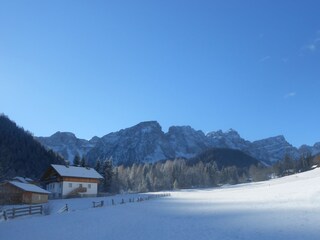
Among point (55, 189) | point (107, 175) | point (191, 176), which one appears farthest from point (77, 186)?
point (191, 176)

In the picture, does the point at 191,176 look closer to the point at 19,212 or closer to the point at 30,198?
the point at 30,198

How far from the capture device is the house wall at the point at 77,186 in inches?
3327

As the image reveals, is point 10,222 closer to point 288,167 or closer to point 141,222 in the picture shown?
point 141,222

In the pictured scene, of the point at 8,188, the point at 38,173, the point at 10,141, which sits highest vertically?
the point at 10,141

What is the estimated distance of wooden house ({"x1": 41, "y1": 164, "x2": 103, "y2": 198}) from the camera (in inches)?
3337

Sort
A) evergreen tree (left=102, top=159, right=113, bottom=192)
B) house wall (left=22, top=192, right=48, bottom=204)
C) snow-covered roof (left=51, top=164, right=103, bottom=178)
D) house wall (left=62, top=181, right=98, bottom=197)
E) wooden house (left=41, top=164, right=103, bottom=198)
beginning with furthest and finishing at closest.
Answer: evergreen tree (left=102, top=159, right=113, bottom=192)
snow-covered roof (left=51, top=164, right=103, bottom=178)
wooden house (left=41, top=164, right=103, bottom=198)
house wall (left=62, top=181, right=98, bottom=197)
house wall (left=22, top=192, right=48, bottom=204)

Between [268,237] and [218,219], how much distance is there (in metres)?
10.0

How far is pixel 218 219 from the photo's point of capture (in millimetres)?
30844

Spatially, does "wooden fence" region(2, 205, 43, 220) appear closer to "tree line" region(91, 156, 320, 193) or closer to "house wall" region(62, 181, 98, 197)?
"house wall" region(62, 181, 98, 197)

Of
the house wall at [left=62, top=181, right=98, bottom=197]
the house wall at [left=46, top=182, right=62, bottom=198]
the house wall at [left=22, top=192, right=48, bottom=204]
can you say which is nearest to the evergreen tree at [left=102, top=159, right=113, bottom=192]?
the house wall at [left=62, top=181, right=98, bottom=197]

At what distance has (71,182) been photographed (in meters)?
86.1

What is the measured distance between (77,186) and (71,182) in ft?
6.00

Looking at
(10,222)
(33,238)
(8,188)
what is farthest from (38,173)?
(33,238)

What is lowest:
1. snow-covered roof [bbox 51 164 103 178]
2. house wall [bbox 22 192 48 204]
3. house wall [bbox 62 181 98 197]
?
house wall [bbox 22 192 48 204]
